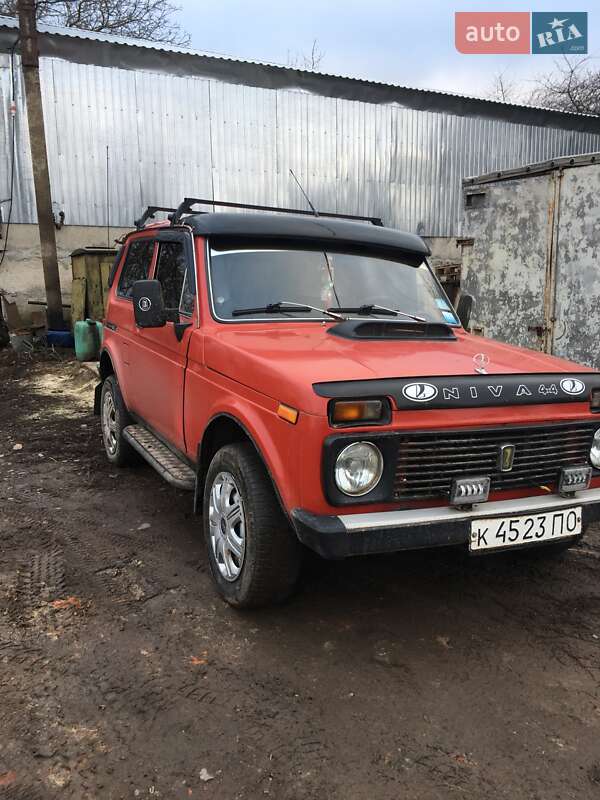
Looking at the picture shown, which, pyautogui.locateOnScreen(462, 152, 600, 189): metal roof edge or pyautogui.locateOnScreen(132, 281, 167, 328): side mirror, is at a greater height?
pyautogui.locateOnScreen(462, 152, 600, 189): metal roof edge

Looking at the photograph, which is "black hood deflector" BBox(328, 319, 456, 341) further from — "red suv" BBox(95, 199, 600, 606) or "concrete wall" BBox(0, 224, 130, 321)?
"concrete wall" BBox(0, 224, 130, 321)

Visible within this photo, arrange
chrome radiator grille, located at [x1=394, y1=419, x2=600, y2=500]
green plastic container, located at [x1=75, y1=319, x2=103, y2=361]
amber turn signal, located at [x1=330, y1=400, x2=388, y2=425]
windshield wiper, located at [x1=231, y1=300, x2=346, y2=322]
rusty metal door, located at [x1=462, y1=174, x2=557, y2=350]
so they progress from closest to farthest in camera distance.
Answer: amber turn signal, located at [x1=330, y1=400, x2=388, y2=425] → chrome radiator grille, located at [x1=394, y1=419, x2=600, y2=500] → windshield wiper, located at [x1=231, y1=300, x2=346, y2=322] → rusty metal door, located at [x1=462, y1=174, x2=557, y2=350] → green plastic container, located at [x1=75, y1=319, x2=103, y2=361]

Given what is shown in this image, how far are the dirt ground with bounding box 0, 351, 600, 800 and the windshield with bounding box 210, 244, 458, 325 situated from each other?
5.03ft

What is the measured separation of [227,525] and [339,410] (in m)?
1.08

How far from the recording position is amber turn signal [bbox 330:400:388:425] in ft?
8.30

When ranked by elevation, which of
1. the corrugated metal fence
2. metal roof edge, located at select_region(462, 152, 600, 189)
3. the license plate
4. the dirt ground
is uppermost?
the corrugated metal fence

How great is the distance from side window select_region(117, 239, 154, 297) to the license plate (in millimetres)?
3168

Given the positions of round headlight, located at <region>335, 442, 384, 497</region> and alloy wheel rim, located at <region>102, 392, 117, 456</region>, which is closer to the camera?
round headlight, located at <region>335, 442, 384, 497</region>

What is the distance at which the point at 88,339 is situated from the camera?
11.4 meters

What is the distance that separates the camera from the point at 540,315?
7.25m

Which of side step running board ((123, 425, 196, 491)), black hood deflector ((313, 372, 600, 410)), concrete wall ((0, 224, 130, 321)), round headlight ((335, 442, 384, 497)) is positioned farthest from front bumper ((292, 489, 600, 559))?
concrete wall ((0, 224, 130, 321))

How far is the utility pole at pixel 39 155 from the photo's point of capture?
11.5 meters

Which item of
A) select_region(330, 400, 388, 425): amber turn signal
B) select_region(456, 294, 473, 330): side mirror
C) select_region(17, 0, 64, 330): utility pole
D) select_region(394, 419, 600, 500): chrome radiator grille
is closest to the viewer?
select_region(330, 400, 388, 425): amber turn signal

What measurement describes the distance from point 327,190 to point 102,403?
1134 cm
